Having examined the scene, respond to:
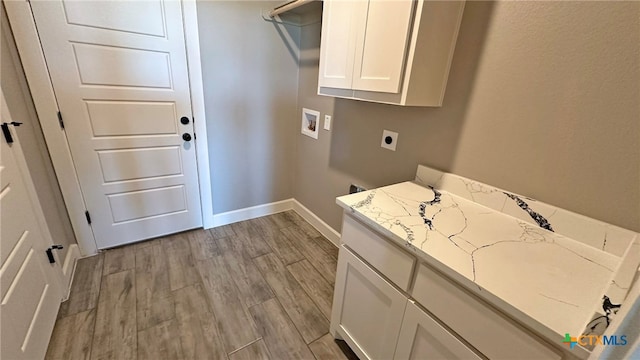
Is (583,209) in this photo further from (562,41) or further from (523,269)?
(562,41)

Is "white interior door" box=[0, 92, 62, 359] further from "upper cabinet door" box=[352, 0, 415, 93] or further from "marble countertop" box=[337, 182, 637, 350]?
"upper cabinet door" box=[352, 0, 415, 93]

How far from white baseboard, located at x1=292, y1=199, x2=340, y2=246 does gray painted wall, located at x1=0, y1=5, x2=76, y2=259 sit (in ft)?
6.34

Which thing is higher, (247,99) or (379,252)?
(247,99)

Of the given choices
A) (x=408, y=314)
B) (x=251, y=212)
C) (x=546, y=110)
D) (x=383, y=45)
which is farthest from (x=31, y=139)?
(x=546, y=110)

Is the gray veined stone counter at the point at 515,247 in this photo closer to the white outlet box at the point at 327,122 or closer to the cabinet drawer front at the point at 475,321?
the cabinet drawer front at the point at 475,321

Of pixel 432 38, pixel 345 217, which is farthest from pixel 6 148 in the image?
pixel 432 38

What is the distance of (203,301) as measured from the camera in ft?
5.70

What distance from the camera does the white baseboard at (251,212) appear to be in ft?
8.59

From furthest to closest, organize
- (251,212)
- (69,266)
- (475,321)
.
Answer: (251,212) < (69,266) < (475,321)

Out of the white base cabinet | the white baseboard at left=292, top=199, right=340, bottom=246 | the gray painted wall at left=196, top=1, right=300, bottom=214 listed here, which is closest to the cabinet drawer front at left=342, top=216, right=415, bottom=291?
the white base cabinet

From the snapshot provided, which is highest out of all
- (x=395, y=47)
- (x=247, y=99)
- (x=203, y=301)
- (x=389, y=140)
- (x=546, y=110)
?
(x=395, y=47)

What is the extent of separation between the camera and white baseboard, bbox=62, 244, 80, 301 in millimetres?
1709

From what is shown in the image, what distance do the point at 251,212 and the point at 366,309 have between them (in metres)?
1.84

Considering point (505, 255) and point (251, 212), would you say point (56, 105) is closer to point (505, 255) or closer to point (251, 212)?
point (251, 212)
